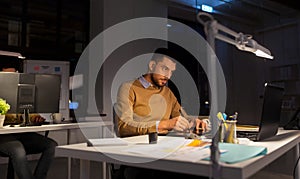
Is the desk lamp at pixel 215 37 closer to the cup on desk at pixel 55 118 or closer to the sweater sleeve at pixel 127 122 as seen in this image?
the sweater sleeve at pixel 127 122

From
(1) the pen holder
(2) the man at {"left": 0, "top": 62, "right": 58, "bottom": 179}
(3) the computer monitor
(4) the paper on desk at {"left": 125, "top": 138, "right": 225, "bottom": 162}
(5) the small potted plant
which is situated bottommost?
(2) the man at {"left": 0, "top": 62, "right": 58, "bottom": 179}

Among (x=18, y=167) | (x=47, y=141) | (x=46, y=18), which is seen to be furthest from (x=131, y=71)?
(x=18, y=167)

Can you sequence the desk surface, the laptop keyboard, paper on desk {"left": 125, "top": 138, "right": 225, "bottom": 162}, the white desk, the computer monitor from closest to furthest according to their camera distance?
the white desk → paper on desk {"left": 125, "top": 138, "right": 225, "bottom": 162} → the laptop keyboard → the desk surface → the computer monitor

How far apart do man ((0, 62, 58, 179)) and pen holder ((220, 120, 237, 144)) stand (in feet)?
4.96

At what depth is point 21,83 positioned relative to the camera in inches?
85.6

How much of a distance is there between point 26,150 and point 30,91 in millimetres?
491

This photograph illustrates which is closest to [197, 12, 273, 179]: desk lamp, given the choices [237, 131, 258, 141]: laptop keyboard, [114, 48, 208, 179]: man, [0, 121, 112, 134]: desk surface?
[237, 131, 258, 141]: laptop keyboard

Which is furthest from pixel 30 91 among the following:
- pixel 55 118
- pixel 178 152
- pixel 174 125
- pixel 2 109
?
pixel 178 152

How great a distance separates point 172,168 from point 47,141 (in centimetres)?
176

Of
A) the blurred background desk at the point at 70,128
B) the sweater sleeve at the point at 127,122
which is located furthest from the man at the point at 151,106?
the blurred background desk at the point at 70,128

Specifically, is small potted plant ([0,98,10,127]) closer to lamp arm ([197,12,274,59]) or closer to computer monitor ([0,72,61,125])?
computer monitor ([0,72,61,125])

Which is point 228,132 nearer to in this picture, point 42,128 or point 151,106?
point 151,106

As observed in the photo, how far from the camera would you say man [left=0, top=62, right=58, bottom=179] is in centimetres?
196

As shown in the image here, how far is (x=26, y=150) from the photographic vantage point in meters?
2.15
